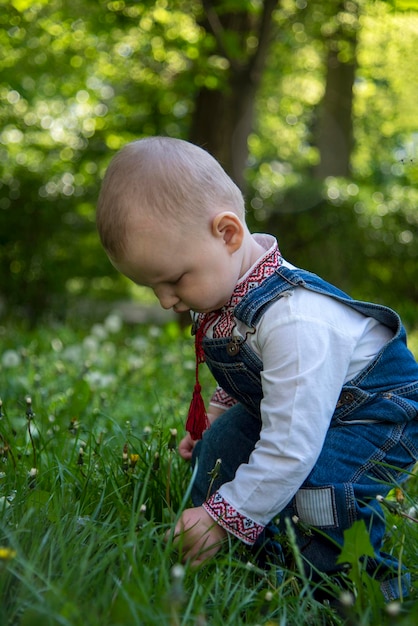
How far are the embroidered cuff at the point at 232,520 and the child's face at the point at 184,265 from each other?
20.6 inches

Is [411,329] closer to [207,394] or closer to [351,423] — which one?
[207,394]

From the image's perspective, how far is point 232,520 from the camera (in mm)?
2041

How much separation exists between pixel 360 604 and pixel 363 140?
19.9 metres

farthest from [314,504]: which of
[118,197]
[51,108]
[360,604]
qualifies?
[51,108]

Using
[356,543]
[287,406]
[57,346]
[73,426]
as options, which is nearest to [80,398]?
[73,426]

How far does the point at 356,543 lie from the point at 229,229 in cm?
88

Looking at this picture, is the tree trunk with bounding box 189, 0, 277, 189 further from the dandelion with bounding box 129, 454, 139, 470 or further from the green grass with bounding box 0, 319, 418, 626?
the dandelion with bounding box 129, 454, 139, 470

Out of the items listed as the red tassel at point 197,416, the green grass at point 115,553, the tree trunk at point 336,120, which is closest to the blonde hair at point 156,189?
the red tassel at point 197,416

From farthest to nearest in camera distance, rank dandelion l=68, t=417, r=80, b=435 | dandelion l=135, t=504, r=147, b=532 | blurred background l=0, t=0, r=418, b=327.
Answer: blurred background l=0, t=0, r=418, b=327, dandelion l=68, t=417, r=80, b=435, dandelion l=135, t=504, r=147, b=532

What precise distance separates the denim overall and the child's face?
0.29 ft

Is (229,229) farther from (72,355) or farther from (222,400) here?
(72,355)

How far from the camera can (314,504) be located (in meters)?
2.15

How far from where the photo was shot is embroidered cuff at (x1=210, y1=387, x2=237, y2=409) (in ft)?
9.16

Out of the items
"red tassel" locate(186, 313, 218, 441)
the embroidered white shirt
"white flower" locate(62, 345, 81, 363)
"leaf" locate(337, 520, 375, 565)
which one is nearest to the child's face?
the embroidered white shirt
